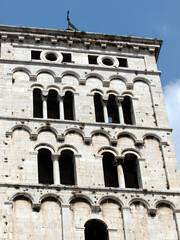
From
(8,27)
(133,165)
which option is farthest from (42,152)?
(8,27)

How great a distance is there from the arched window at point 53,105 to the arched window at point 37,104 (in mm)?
346

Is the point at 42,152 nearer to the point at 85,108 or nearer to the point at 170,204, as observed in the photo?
the point at 85,108

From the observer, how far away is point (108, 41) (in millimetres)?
36469

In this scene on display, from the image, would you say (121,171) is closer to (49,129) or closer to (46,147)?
(46,147)

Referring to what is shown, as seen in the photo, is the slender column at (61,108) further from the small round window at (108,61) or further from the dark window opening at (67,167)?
the small round window at (108,61)

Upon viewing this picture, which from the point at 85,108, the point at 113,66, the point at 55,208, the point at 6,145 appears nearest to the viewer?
the point at 55,208

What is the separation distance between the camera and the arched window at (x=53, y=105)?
32562 mm

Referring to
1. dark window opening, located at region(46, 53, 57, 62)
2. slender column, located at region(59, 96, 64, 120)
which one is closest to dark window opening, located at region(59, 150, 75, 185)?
slender column, located at region(59, 96, 64, 120)

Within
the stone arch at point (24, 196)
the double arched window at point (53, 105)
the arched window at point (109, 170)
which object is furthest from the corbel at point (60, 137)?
the stone arch at point (24, 196)

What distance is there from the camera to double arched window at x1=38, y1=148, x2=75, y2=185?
96.6 ft

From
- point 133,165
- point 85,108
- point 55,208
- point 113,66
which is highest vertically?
point 113,66

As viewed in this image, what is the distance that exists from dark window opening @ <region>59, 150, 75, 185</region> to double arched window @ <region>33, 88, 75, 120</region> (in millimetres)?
2213

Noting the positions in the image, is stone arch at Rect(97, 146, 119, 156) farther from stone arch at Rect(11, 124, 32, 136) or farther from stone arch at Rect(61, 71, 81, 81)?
stone arch at Rect(61, 71, 81, 81)

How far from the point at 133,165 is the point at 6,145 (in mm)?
5126
